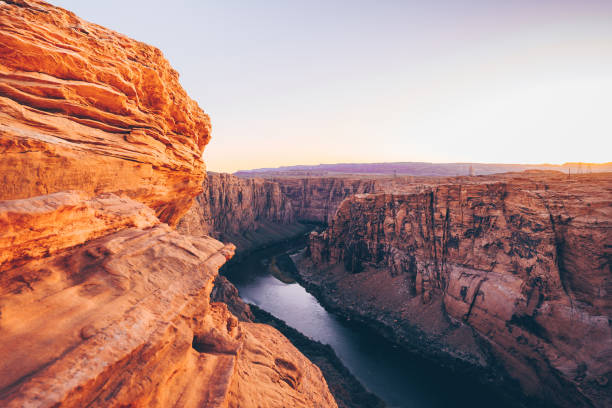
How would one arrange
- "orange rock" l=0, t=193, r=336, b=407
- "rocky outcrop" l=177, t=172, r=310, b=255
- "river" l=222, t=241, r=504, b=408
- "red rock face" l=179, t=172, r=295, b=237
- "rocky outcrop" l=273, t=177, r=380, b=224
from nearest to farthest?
"orange rock" l=0, t=193, r=336, b=407 → "river" l=222, t=241, r=504, b=408 → "red rock face" l=179, t=172, r=295, b=237 → "rocky outcrop" l=177, t=172, r=310, b=255 → "rocky outcrop" l=273, t=177, r=380, b=224

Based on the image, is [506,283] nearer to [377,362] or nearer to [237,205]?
[377,362]

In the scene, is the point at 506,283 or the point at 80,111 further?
the point at 506,283

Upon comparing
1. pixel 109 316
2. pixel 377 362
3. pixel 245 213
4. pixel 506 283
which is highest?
pixel 109 316

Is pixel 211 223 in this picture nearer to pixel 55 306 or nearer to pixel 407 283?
pixel 407 283

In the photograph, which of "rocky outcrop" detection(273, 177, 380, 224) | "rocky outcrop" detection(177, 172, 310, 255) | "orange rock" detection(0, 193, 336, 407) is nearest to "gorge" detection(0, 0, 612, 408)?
"orange rock" detection(0, 193, 336, 407)

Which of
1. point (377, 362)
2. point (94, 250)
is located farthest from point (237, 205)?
point (94, 250)

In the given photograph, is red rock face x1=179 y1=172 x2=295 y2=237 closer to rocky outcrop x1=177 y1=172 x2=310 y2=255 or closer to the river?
rocky outcrop x1=177 y1=172 x2=310 y2=255

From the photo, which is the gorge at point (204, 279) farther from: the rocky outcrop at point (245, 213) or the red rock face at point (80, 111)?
the rocky outcrop at point (245, 213)
